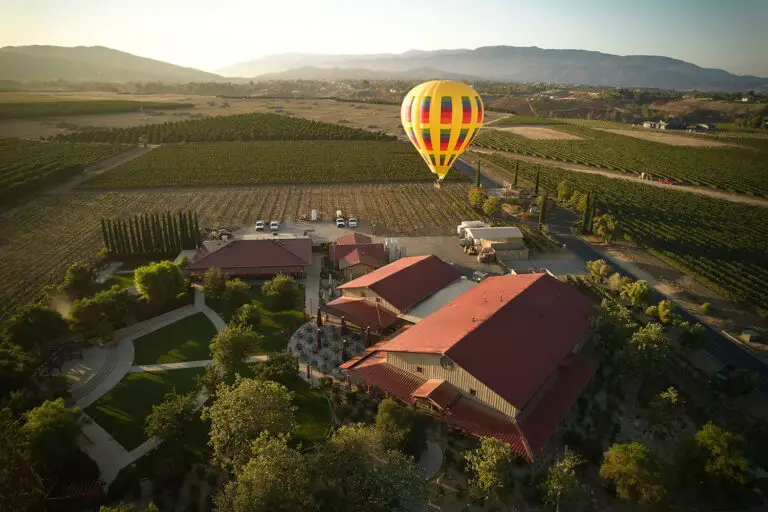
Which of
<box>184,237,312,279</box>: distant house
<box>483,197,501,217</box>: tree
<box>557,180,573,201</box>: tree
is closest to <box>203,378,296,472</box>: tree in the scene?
<box>184,237,312,279</box>: distant house

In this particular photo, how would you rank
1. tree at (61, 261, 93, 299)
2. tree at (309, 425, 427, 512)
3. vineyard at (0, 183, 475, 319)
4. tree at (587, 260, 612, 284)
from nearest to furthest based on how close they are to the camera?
1. tree at (309, 425, 427, 512)
2. tree at (61, 261, 93, 299)
3. tree at (587, 260, 612, 284)
4. vineyard at (0, 183, 475, 319)

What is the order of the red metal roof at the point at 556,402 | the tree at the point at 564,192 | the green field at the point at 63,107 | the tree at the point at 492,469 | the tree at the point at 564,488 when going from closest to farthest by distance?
the tree at the point at 564,488 < the tree at the point at 492,469 < the red metal roof at the point at 556,402 < the tree at the point at 564,192 < the green field at the point at 63,107

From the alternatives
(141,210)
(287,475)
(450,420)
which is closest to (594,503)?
(450,420)

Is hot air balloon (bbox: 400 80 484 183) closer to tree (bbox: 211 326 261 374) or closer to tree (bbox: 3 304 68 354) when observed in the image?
tree (bbox: 211 326 261 374)

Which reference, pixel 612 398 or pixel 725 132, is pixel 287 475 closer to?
pixel 612 398

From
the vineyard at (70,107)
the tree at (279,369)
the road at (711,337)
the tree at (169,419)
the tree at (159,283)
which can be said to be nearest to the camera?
the tree at (169,419)

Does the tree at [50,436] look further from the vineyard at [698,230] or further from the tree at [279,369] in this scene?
the vineyard at [698,230]

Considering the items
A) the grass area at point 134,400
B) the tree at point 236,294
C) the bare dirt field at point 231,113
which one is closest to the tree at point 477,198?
the tree at point 236,294
